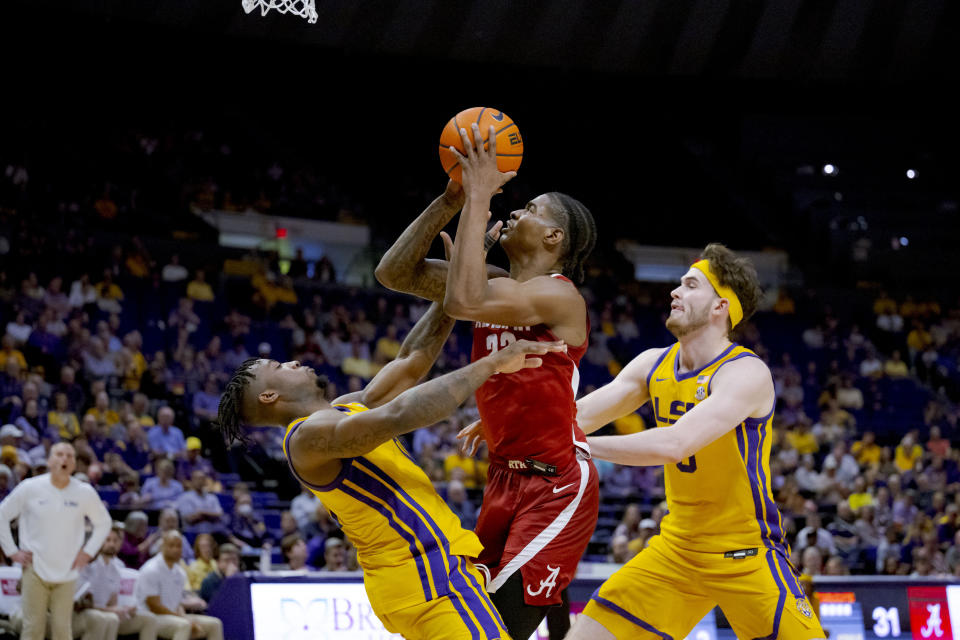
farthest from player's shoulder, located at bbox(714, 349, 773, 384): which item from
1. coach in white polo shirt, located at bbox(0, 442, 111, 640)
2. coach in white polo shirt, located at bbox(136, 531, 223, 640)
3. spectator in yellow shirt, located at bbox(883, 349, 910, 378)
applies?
spectator in yellow shirt, located at bbox(883, 349, 910, 378)

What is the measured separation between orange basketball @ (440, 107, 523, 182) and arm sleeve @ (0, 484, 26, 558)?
6.18 meters

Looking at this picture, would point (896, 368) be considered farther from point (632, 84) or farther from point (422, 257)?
point (422, 257)

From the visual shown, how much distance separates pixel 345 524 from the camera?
423 cm

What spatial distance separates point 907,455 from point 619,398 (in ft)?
44.6

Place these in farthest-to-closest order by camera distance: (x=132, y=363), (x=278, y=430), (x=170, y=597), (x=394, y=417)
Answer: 1. (x=278, y=430)
2. (x=132, y=363)
3. (x=170, y=597)
4. (x=394, y=417)

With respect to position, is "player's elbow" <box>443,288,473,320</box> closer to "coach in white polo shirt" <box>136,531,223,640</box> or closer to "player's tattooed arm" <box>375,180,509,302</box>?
"player's tattooed arm" <box>375,180,509,302</box>

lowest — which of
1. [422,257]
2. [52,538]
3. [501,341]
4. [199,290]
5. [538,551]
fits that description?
[538,551]

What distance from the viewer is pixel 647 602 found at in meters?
4.93

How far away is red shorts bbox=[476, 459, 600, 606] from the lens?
4.30 metres

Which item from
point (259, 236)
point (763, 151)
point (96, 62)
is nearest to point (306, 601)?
point (259, 236)

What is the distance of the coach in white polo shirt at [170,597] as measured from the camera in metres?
9.12

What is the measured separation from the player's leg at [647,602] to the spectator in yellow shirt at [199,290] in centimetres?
1270

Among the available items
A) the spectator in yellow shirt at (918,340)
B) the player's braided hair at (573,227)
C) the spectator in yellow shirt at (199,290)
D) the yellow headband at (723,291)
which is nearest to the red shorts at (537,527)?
the player's braided hair at (573,227)

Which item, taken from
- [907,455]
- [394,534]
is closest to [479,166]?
[394,534]
